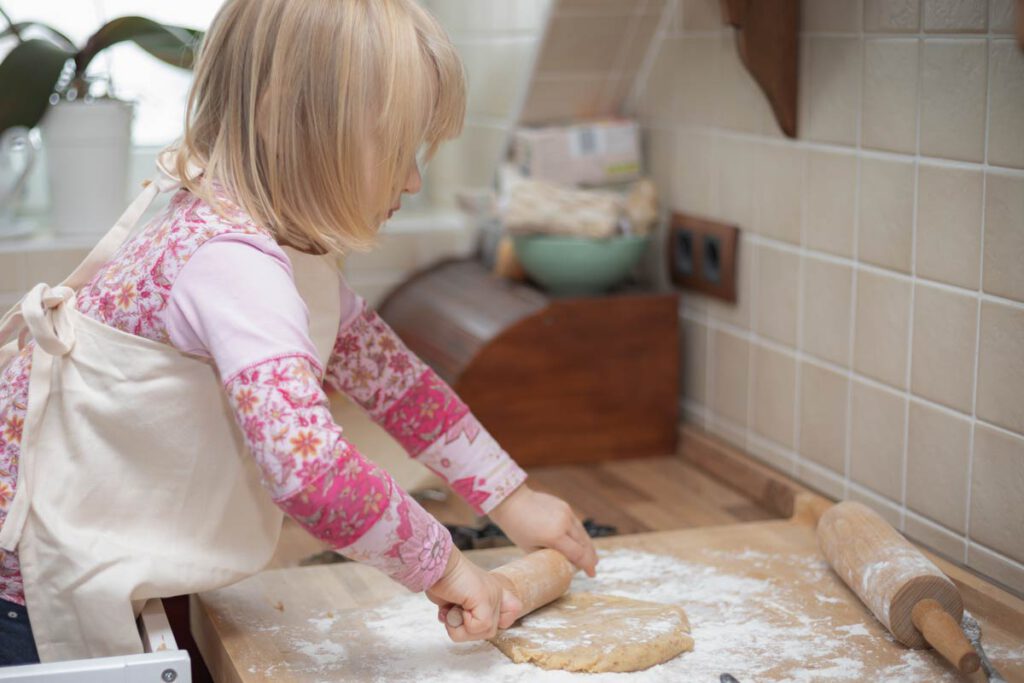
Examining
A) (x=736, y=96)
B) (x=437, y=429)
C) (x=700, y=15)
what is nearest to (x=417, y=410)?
(x=437, y=429)

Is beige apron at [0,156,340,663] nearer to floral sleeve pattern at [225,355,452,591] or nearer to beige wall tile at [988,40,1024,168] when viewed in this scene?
floral sleeve pattern at [225,355,452,591]

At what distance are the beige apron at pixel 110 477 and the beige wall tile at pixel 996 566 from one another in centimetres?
70

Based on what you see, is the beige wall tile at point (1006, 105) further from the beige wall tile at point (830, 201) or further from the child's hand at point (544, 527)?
the child's hand at point (544, 527)

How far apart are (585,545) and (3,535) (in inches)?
20.1

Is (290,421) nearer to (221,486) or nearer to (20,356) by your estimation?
(221,486)

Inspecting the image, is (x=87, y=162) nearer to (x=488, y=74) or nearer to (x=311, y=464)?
(x=488, y=74)

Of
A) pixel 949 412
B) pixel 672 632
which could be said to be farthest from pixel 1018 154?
pixel 672 632

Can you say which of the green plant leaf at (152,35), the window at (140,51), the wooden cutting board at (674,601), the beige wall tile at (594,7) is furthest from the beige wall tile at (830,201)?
the window at (140,51)

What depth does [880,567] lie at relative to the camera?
3.50 ft

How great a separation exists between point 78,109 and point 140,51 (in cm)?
42

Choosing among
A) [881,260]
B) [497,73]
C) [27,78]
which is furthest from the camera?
[497,73]

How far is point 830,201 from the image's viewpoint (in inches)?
54.1

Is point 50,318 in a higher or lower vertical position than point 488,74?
lower

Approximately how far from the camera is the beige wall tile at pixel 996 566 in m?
1.12
